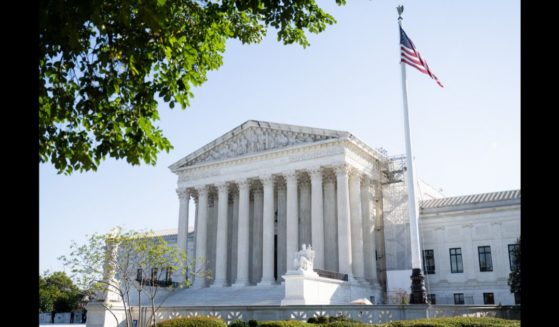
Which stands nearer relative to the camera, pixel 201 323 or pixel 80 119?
pixel 80 119

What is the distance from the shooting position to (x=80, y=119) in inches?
497

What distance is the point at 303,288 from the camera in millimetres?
36031

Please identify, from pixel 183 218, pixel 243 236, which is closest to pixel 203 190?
pixel 183 218

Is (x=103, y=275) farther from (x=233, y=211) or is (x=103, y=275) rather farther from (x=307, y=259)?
(x=233, y=211)

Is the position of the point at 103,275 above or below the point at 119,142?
below

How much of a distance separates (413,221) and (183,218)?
109 ft

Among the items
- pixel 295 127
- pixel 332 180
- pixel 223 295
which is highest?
pixel 295 127

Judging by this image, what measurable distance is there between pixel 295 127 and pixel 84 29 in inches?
1548

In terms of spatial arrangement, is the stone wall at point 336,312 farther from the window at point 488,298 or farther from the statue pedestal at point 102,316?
the window at point 488,298

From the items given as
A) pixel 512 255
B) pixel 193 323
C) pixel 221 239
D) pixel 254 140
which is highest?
pixel 254 140

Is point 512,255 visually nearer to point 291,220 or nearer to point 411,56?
point 291,220

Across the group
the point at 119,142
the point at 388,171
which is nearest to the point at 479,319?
the point at 119,142
